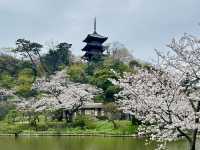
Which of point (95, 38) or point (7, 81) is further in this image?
point (95, 38)

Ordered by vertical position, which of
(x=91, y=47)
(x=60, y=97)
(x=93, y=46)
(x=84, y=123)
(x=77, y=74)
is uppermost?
(x=93, y=46)

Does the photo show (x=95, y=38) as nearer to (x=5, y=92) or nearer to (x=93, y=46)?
(x=93, y=46)

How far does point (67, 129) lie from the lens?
36.6 meters

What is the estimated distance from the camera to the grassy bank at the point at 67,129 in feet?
112

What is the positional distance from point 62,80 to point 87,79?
20.2ft

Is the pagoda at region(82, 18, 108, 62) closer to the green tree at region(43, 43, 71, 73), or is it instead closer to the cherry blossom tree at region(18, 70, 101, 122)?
the green tree at region(43, 43, 71, 73)

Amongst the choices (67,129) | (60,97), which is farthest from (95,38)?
(67,129)

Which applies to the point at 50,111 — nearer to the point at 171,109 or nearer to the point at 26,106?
the point at 26,106

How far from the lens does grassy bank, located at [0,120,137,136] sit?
34250 mm

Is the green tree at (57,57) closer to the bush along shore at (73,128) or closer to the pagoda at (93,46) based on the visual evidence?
the pagoda at (93,46)

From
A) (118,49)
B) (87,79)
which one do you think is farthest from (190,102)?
(118,49)

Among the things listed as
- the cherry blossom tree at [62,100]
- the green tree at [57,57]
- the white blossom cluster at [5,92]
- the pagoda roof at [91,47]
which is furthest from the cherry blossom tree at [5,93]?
the pagoda roof at [91,47]

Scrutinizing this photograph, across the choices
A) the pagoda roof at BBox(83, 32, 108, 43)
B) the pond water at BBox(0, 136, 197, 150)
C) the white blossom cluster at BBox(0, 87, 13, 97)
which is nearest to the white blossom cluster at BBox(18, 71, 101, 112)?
the white blossom cluster at BBox(0, 87, 13, 97)

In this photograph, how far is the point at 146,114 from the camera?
1190 centimetres
